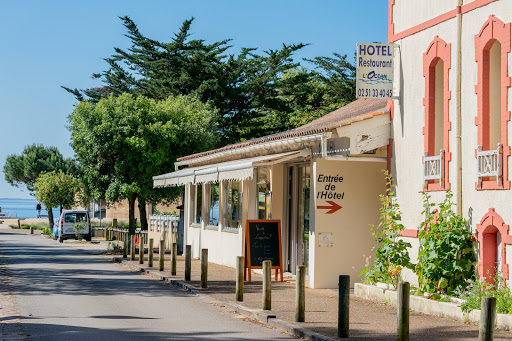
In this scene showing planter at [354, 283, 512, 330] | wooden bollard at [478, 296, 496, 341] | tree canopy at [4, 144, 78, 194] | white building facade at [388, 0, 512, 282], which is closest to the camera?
wooden bollard at [478, 296, 496, 341]

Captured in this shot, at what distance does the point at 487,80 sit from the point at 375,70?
2.78 metres

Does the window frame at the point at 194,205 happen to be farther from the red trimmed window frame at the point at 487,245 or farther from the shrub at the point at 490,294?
the shrub at the point at 490,294

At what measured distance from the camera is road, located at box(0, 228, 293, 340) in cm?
996

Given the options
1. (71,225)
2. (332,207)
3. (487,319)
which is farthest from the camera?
(71,225)

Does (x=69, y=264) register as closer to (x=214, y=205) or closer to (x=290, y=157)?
(x=214, y=205)

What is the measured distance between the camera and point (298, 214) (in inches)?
713

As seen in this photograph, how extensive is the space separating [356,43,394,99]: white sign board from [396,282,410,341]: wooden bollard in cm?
604

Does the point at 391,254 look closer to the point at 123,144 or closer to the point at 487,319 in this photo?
the point at 487,319

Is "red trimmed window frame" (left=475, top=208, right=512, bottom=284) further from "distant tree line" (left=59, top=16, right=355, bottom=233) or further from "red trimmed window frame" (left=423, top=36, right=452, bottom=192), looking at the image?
"distant tree line" (left=59, top=16, right=355, bottom=233)

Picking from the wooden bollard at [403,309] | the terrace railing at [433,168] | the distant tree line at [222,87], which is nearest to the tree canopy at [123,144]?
the distant tree line at [222,87]

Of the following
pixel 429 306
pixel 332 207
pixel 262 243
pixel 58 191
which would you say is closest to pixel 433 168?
pixel 429 306

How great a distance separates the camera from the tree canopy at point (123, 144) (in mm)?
31031

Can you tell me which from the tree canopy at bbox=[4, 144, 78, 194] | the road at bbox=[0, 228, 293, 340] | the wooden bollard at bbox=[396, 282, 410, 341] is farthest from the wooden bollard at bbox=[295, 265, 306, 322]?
the tree canopy at bbox=[4, 144, 78, 194]

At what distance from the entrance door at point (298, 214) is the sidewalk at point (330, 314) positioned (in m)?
0.86
